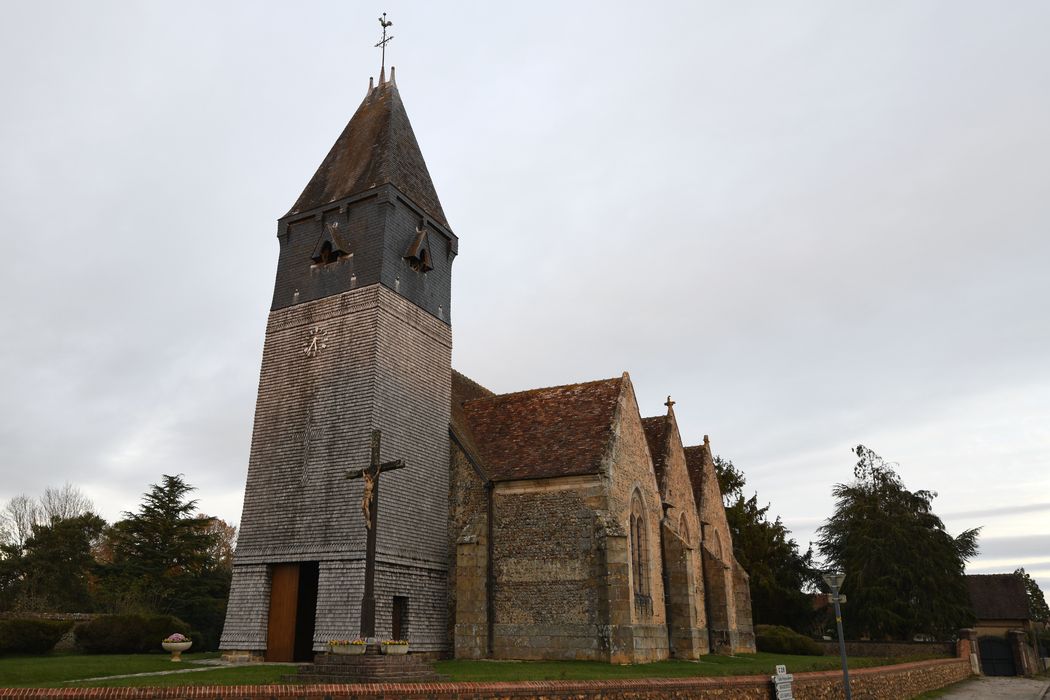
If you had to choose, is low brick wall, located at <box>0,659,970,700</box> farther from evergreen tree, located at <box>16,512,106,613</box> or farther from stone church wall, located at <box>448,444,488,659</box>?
evergreen tree, located at <box>16,512,106,613</box>

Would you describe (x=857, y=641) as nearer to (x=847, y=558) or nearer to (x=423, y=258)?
(x=847, y=558)

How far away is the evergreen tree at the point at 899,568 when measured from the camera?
→ 35.8 meters

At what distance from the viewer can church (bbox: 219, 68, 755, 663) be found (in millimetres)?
19750

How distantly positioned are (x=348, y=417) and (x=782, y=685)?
13196mm

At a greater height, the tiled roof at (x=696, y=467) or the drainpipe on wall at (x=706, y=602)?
the tiled roof at (x=696, y=467)

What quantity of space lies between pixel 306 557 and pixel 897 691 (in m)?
17.4

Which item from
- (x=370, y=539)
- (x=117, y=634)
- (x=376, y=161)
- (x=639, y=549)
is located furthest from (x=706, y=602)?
(x=117, y=634)

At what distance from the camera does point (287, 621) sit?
1992cm

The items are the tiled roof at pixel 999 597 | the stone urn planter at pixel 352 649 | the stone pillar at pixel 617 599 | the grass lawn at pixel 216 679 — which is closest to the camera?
the stone urn planter at pixel 352 649

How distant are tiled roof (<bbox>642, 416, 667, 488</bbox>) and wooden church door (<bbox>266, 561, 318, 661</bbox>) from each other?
1259 cm

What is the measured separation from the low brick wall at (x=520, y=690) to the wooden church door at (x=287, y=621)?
34.0ft

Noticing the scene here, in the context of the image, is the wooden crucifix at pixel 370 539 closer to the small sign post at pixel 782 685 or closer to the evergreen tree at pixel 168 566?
the small sign post at pixel 782 685

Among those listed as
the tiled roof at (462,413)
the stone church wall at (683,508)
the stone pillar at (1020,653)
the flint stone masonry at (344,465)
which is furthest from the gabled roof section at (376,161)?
the stone pillar at (1020,653)

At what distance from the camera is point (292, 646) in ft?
64.8
